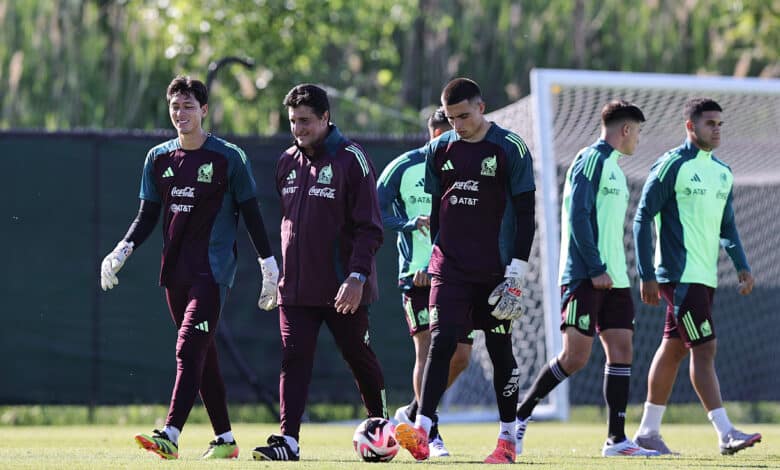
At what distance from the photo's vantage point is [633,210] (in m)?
17.1

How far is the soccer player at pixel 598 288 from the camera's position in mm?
9938

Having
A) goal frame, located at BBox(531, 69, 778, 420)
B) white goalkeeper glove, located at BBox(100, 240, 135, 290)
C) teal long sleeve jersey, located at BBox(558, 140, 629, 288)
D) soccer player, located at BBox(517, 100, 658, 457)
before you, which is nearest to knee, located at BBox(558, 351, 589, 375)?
soccer player, located at BBox(517, 100, 658, 457)

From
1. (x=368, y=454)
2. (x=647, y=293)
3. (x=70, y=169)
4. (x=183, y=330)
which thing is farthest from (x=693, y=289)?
(x=70, y=169)

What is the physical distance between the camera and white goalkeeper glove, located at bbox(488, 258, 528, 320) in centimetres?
846

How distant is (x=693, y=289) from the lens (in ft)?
33.2

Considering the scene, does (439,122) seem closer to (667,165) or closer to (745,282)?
(667,165)

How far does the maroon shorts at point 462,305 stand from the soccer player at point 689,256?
1.69 m

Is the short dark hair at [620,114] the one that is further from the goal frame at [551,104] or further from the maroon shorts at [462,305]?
the goal frame at [551,104]

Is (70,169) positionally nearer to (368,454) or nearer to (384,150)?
(384,150)

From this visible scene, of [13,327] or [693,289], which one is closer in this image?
[693,289]

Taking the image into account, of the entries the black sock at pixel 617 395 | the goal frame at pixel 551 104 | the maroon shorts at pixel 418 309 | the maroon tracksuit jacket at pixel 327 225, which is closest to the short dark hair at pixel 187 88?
the maroon tracksuit jacket at pixel 327 225

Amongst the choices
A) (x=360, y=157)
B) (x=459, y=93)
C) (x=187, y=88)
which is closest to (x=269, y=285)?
(x=360, y=157)

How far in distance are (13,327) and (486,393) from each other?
4713mm

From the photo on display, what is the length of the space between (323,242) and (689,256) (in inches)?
111
